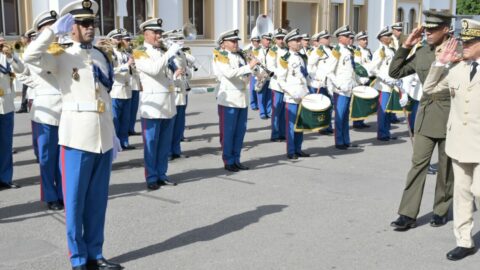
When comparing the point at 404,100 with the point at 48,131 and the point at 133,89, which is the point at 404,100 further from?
the point at 48,131

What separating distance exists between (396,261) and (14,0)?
15631 millimetres

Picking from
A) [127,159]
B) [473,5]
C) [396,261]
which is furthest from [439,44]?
[473,5]

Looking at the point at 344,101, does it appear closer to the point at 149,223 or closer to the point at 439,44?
the point at 439,44

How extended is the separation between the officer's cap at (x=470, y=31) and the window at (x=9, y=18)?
1513cm

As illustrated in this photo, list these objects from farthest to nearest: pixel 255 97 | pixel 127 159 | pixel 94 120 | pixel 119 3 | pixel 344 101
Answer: pixel 119 3, pixel 255 97, pixel 344 101, pixel 127 159, pixel 94 120

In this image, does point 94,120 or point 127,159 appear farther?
point 127,159

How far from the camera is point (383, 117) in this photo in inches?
428

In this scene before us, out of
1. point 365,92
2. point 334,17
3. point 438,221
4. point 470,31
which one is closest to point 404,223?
point 438,221

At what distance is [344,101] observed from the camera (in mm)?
10258

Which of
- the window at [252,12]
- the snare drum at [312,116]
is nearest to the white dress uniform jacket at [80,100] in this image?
the snare drum at [312,116]

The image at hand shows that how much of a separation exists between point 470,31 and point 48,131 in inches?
170

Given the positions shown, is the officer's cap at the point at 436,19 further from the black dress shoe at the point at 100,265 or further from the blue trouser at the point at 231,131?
the black dress shoe at the point at 100,265

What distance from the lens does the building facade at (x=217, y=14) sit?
17.6 metres

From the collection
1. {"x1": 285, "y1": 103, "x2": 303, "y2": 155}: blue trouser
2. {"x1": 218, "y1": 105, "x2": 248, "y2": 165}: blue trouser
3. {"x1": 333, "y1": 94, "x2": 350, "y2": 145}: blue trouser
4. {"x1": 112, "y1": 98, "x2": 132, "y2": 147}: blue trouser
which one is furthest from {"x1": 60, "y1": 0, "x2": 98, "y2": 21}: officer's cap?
{"x1": 333, "y1": 94, "x2": 350, "y2": 145}: blue trouser
